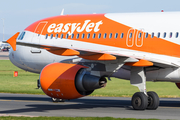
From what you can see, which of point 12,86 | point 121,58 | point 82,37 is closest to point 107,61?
point 121,58

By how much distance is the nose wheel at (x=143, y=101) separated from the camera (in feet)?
61.0

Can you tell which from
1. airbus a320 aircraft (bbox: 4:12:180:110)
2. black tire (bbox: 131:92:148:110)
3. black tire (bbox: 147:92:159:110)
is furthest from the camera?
black tire (bbox: 147:92:159:110)

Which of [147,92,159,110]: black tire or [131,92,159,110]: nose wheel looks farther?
[147,92,159,110]: black tire

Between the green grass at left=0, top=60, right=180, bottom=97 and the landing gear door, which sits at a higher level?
the landing gear door

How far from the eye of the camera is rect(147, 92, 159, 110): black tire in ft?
63.2

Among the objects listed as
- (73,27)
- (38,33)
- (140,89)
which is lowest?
(140,89)

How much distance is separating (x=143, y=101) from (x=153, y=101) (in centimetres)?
98

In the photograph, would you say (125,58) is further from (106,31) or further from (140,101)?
(106,31)

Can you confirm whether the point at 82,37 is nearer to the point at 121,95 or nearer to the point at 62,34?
the point at 62,34

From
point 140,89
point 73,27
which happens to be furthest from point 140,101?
point 73,27

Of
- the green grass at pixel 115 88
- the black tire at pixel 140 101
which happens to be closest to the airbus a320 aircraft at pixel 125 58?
the black tire at pixel 140 101

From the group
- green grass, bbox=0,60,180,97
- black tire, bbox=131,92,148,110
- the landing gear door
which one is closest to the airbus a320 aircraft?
black tire, bbox=131,92,148,110

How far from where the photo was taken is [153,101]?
19312mm

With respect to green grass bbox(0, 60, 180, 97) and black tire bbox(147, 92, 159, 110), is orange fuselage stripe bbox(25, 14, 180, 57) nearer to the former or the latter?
black tire bbox(147, 92, 159, 110)
